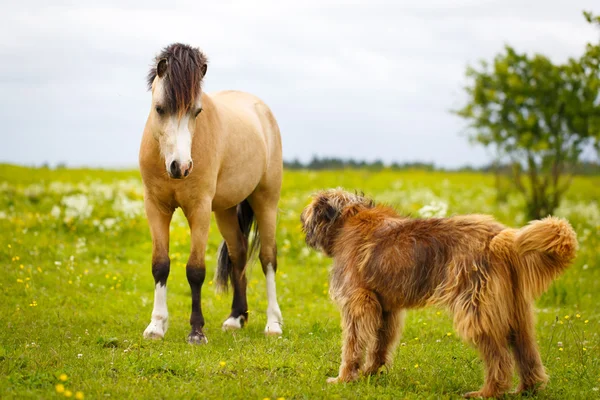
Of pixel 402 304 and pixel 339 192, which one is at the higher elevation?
pixel 339 192

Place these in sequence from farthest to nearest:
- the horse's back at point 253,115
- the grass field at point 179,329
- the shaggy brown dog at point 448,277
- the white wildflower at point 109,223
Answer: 1. the white wildflower at point 109,223
2. the horse's back at point 253,115
3. the grass field at point 179,329
4. the shaggy brown dog at point 448,277

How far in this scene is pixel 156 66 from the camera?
7.25 metres

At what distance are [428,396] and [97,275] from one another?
6854mm

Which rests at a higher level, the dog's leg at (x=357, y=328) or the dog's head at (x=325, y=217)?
the dog's head at (x=325, y=217)

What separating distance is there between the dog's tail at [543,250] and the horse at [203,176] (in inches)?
128

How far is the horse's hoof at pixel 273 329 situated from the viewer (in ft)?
26.2

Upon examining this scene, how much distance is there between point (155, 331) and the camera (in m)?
7.33

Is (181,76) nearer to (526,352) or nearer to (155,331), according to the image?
(155,331)

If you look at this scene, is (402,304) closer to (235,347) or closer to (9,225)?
(235,347)

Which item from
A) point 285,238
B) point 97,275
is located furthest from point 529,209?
point 97,275

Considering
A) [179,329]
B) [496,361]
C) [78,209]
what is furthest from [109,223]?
[496,361]

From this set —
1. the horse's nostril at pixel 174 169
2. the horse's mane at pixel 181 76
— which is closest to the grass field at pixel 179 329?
the horse's nostril at pixel 174 169

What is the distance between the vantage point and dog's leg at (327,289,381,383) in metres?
5.52

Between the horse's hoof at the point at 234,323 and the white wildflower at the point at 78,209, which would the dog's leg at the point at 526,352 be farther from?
the white wildflower at the point at 78,209
